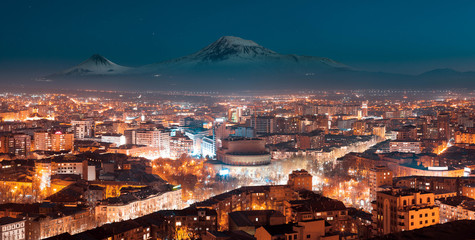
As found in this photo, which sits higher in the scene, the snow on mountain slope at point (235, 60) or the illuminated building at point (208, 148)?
the snow on mountain slope at point (235, 60)

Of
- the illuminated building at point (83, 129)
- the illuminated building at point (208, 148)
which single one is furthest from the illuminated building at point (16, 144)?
the illuminated building at point (208, 148)

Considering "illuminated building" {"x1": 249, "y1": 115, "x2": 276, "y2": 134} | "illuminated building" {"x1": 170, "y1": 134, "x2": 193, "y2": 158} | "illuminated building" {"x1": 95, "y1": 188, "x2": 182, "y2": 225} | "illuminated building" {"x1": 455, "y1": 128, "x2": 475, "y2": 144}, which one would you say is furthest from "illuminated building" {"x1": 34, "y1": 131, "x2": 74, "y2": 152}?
"illuminated building" {"x1": 455, "y1": 128, "x2": 475, "y2": 144}

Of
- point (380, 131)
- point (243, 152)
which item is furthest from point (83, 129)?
point (380, 131)

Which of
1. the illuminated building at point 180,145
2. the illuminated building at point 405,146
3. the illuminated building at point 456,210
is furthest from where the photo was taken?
the illuminated building at point 180,145

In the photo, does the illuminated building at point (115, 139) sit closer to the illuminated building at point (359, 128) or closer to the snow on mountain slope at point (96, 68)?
the illuminated building at point (359, 128)

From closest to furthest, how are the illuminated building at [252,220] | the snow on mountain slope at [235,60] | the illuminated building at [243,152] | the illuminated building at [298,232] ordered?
1. the illuminated building at [298,232]
2. the illuminated building at [252,220]
3. the illuminated building at [243,152]
4. the snow on mountain slope at [235,60]

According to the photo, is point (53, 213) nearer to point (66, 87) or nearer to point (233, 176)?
point (233, 176)

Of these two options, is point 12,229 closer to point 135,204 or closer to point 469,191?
point 135,204
